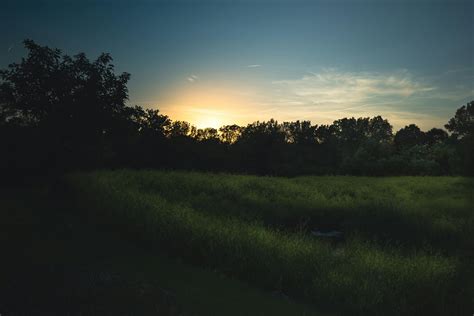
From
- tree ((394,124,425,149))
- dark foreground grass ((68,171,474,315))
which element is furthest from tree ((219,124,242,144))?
dark foreground grass ((68,171,474,315))

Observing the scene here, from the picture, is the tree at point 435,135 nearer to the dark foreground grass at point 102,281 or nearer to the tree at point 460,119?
the tree at point 460,119

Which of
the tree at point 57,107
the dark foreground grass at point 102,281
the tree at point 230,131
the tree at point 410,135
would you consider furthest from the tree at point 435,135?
the dark foreground grass at point 102,281

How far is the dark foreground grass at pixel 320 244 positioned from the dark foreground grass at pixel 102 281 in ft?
3.05

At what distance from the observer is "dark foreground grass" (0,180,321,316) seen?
18.1ft

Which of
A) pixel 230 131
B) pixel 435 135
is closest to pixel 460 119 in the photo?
pixel 435 135

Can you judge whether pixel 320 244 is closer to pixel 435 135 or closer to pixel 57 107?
pixel 57 107

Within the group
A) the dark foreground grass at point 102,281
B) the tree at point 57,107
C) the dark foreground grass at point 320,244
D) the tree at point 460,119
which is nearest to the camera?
the dark foreground grass at point 102,281

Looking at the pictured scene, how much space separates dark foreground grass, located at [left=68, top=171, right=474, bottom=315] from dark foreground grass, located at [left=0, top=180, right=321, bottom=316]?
Result: 930 millimetres

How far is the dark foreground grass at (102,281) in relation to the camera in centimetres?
551

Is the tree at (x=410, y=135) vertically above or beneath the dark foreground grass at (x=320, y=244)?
above

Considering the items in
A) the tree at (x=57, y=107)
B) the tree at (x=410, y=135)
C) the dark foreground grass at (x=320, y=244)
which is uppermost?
the tree at (x=410, y=135)

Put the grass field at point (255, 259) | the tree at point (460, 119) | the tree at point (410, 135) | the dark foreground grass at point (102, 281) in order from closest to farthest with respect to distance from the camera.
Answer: the dark foreground grass at point (102, 281) → the grass field at point (255, 259) → the tree at point (460, 119) → the tree at point (410, 135)

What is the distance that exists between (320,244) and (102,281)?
311 inches

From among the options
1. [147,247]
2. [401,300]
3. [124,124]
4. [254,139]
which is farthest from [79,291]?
[254,139]
